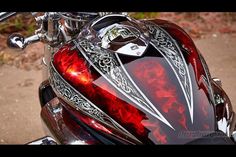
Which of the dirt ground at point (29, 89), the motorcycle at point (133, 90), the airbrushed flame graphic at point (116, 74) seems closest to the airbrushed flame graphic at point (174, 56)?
the motorcycle at point (133, 90)

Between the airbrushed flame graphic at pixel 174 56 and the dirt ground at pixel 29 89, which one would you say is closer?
the airbrushed flame graphic at pixel 174 56

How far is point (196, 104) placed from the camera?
1250 mm

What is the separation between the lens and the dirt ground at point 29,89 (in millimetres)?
2480

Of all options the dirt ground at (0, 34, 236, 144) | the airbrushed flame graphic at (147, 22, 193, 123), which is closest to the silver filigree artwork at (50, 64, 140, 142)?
the airbrushed flame graphic at (147, 22, 193, 123)

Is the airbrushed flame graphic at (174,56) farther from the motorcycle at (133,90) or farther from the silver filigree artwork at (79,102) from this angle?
the silver filigree artwork at (79,102)

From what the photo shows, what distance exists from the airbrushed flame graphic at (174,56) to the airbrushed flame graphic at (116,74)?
107mm

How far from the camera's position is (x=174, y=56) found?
134 cm

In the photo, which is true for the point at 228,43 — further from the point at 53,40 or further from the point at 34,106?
Result: the point at 53,40

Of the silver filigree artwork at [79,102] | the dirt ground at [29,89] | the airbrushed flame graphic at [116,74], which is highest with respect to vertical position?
the airbrushed flame graphic at [116,74]

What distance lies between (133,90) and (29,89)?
64.2 inches

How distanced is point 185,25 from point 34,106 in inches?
49.9

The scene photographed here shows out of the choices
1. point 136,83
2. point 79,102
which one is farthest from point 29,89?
point 136,83
